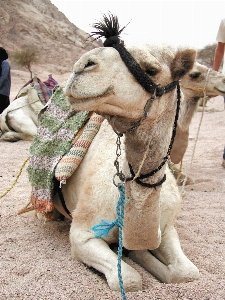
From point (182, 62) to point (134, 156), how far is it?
45 centimetres

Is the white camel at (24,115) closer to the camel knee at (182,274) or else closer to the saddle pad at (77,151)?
the saddle pad at (77,151)

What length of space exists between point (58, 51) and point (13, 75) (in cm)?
796

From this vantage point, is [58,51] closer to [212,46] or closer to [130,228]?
[212,46]

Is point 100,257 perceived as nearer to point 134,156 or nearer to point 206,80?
point 134,156

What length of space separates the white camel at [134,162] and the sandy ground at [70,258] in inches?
3.7

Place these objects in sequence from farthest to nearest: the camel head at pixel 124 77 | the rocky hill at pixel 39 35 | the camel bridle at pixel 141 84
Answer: the rocky hill at pixel 39 35, the camel bridle at pixel 141 84, the camel head at pixel 124 77

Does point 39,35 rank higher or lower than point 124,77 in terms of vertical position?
lower

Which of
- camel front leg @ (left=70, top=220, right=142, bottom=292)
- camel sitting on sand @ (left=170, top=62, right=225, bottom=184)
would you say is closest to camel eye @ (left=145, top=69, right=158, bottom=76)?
camel front leg @ (left=70, top=220, right=142, bottom=292)

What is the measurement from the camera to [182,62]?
187cm

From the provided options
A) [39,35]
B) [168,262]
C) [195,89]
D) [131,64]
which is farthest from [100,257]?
[39,35]

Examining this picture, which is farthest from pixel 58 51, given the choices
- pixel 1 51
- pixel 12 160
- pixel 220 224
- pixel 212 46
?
→ pixel 220 224

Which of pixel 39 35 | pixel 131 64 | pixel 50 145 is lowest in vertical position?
pixel 39 35

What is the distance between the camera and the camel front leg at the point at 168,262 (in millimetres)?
2260

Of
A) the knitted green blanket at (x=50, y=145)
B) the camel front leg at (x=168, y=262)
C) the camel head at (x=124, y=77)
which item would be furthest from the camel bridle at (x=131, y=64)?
the knitted green blanket at (x=50, y=145)
